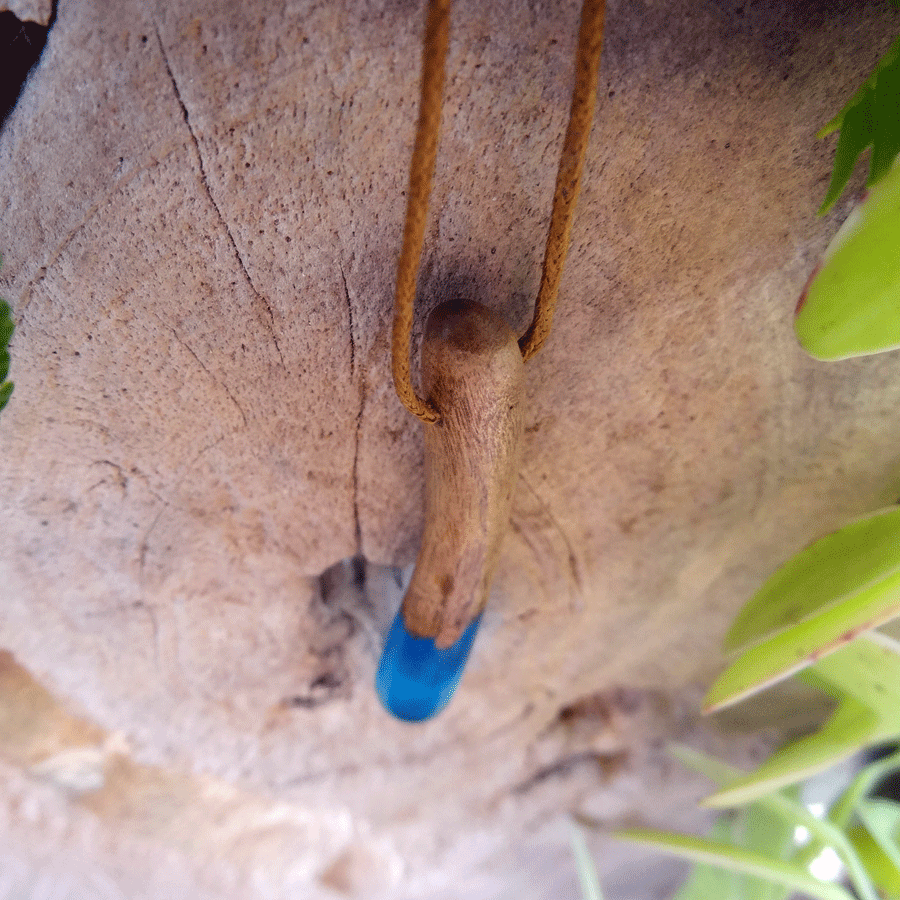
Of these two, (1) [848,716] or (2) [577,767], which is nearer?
(1) [848,716]

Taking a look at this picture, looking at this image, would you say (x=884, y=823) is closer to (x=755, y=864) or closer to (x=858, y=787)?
(x=858, y=787)

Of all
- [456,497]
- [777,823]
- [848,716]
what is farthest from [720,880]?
[456,497]

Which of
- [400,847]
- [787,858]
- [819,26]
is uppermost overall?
[819,26]

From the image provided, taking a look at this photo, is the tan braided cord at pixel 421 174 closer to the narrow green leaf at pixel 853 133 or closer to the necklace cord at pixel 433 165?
the necklace cord at pixel 433 165

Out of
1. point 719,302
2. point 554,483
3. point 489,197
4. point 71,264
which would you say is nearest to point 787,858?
point 554,483

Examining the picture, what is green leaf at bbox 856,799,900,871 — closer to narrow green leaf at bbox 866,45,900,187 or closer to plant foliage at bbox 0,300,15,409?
narrow green leaf at bbox 866,45,900,187

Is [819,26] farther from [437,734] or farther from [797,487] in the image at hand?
[437,734]

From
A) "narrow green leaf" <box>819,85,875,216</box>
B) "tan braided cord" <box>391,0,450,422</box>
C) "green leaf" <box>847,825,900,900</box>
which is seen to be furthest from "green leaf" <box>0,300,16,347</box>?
"green leaf" <box>847,825,900,900</box>
